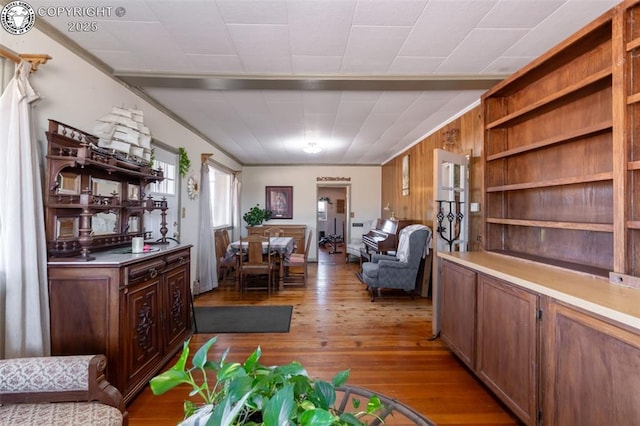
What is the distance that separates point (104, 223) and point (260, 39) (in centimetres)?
193

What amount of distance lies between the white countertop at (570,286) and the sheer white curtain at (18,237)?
2749mm

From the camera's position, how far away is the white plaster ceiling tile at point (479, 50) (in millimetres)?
2111

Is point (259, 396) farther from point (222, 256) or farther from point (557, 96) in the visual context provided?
point (222, 256)

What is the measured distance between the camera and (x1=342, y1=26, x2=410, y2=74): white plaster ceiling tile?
2.07m

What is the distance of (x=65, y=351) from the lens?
5.80ft

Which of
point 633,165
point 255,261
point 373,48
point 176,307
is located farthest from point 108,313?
point 633,165

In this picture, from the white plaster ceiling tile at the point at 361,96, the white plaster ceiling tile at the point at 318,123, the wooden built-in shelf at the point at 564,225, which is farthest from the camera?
the white plaster ceiling tile at the point at 318,123

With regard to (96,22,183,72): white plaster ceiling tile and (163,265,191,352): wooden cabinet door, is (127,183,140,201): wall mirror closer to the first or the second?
(163,265,191,352): wooden cabinet door

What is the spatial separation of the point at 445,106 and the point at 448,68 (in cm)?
93

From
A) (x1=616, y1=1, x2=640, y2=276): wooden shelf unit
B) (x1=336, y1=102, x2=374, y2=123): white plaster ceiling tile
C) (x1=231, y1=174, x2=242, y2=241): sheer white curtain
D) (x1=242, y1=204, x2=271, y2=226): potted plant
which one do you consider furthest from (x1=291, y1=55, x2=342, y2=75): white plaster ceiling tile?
(x1=242, y1=204, x2=271, y2=226): potted plant

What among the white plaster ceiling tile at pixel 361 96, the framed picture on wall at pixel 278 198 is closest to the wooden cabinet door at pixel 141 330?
the white plaster ceiling tile at pixel 361 96

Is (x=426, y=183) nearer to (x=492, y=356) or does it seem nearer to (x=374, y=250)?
(x=374, y=250)

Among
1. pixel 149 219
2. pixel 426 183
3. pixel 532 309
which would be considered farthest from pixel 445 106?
pixel 149 219

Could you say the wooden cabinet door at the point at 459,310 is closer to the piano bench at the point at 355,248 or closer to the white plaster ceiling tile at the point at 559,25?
the white plaster ceiling tile at the point at 559,25
